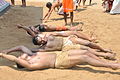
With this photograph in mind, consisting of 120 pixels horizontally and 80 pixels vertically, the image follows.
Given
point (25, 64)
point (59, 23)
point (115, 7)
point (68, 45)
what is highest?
point (115, 7)

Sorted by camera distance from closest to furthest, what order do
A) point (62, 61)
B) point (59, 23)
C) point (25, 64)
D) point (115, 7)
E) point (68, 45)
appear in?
point (25, 64), point (62, 61), point (68, 45), point (59, 23), point (115, 7)

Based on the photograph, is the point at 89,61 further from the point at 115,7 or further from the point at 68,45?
the point at 115,7

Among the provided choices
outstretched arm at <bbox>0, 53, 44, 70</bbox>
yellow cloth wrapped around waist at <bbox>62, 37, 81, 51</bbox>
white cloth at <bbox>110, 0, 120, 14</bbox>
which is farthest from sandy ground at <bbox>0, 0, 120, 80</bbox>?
white cloth at <bbox>110, 0, 120, 14</bbox>

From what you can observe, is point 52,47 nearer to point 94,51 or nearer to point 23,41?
point 94,51

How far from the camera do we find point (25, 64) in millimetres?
5109

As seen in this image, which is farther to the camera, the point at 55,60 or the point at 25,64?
the point at 55,60

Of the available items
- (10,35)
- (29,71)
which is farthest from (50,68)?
(10,35)

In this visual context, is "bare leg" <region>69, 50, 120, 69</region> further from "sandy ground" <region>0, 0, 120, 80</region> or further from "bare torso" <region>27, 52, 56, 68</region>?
"bare torso" <region>27, 52, 56, 68</region>

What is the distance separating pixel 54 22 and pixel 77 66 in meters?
5.33

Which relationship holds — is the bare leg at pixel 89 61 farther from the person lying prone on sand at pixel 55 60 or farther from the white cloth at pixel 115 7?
the white cloth at pixel 115 7

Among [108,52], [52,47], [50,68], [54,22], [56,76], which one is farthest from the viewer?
[54,22]

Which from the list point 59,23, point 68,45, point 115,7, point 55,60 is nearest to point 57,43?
point 68,45

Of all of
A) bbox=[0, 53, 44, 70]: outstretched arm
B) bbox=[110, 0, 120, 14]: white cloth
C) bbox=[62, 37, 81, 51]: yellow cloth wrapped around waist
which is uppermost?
bbox=[110, 0, 120, 14]: white cloth

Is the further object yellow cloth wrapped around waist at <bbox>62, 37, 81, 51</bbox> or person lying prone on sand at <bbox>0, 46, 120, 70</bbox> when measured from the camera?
yellow cloth wrapped around waist at <bbox>62, 37, 81, 51</bbox>
